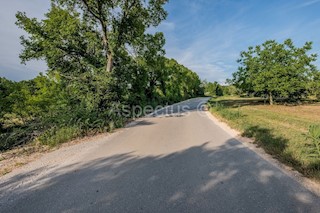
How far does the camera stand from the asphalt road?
123 inches

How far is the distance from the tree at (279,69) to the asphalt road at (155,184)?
2409 centimetres

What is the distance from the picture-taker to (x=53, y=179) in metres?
4.28

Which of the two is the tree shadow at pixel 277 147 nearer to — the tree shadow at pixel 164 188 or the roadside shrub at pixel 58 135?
the tree shadow at pixel 164 188

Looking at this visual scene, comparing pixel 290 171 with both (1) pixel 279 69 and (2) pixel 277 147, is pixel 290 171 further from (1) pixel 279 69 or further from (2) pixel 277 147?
(1) pixel 279 69

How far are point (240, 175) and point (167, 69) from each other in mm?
33631

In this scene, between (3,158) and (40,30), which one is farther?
(40,30)

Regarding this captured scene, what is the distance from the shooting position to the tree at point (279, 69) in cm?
2594

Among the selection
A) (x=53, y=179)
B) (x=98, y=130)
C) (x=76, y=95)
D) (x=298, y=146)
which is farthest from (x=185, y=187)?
(x=76, y=95)

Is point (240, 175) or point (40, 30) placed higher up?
point (40, 30)

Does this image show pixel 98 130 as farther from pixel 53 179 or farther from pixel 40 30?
pixel 40 30

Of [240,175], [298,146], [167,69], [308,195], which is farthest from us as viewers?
[167,69]

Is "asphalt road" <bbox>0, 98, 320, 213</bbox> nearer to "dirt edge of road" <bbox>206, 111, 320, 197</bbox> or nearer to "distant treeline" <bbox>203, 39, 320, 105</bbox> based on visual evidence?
"dirt edge of road" <bbox>206, 111, 320, 197</bbox>

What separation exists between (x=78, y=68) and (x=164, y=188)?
13787 mm

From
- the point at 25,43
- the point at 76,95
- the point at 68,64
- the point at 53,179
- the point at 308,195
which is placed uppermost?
the point at 25,43
